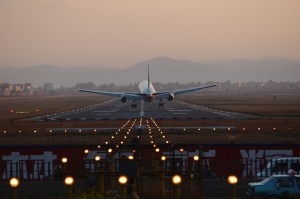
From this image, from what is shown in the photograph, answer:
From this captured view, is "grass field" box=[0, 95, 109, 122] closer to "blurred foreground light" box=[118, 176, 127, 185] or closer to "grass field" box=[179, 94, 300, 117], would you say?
"grass field" box=[179, 94, 300, 117]

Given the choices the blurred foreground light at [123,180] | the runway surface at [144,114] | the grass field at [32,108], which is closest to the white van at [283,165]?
the blurred foreground light at [123,180]

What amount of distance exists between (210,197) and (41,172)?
8943 mm

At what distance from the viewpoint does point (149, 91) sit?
9500 centimetres

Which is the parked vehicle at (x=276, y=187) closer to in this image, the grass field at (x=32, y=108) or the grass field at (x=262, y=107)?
the grass field at (x=32, y=108)

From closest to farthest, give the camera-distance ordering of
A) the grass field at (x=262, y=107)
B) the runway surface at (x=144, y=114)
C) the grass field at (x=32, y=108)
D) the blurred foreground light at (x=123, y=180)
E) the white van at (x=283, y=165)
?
the blurred foreground light at (x=123, y=180) < the white van at (x=283, y=165) < the runway surface at (x=144, y=114) < the grass field at (x=262, y=107) < the grass field at (x=32, y=108)

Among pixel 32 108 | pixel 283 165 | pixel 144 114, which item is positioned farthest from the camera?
pixel 32 108

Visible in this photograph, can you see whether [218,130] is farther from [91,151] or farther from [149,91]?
[149,91]

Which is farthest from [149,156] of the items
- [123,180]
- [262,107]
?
[262,107]

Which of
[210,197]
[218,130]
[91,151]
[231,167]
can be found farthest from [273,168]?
[218,130]

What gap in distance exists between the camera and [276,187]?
21.5 metres

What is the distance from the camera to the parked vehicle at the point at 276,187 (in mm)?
21359

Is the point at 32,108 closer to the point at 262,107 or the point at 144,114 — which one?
the point at 262,107

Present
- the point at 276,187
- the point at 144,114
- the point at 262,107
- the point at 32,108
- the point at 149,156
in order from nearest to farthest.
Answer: the point at 276,187 → the point at 149,156 → the point at 144,114 → the point at 262,107 → the point at 32,108

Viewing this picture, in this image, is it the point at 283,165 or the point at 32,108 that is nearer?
the point at 283,165
